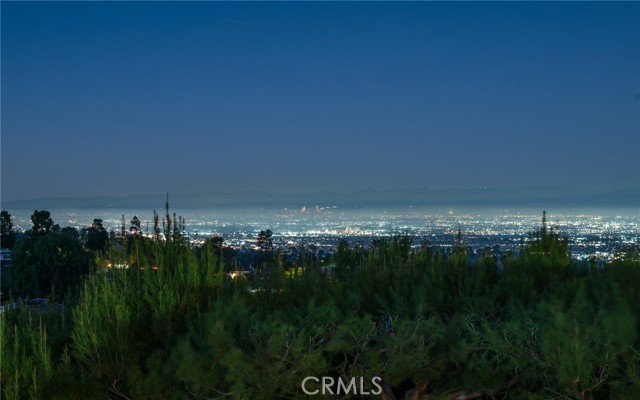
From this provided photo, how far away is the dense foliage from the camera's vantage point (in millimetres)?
4902

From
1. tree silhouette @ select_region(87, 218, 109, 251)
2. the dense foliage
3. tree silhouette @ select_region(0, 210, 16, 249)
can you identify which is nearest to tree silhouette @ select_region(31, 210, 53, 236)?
tree silhouette @ select_region(0, 210, 16, 249)

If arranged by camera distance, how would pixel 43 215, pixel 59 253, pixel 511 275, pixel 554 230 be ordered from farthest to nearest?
pixel 43 215 → pixel 59 253 → pixel 554 230 → pixel 511 275

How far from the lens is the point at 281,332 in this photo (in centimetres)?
498

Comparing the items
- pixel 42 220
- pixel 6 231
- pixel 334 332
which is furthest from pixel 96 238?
pixel 334 332

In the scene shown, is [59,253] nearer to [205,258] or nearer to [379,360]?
[205,258]

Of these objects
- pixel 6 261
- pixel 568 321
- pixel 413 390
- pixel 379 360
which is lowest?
pixel 6 261

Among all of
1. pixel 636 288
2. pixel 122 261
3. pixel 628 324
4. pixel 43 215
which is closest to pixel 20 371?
pixel 122 261

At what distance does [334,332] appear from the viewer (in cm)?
520

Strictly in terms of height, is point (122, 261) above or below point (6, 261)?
above

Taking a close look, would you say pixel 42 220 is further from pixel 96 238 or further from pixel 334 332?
pixel 334 332

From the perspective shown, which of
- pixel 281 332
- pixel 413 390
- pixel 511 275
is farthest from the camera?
pixel 511 275

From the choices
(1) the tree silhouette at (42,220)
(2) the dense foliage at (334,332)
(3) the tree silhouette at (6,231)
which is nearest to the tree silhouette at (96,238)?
(1) the tree silhouette at (42,220)

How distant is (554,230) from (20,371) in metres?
6.32

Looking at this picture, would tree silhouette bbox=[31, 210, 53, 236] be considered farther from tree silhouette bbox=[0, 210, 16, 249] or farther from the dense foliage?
the dense foliage
